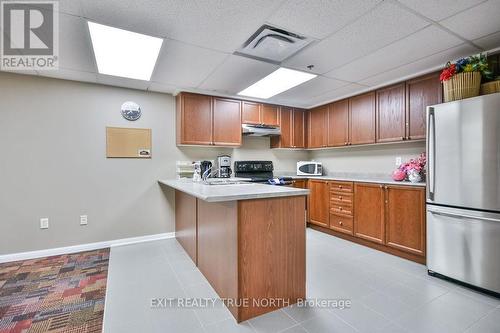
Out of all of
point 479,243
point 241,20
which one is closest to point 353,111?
point 479,243

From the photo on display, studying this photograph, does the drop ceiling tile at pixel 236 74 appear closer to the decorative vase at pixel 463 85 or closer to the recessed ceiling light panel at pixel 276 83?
the recessed ceiling light panel at pixel 276 83

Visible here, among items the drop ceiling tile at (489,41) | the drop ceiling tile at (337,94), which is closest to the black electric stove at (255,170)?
the drop ceiling tile at (337,94)

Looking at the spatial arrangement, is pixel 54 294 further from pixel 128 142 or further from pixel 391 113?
pixel 391 113

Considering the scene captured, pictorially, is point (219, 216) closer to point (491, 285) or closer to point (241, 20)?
point (241, 20)

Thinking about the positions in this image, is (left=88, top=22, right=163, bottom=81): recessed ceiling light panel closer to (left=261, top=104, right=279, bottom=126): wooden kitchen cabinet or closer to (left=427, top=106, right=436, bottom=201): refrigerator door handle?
(left=261, top=104, right=279, bottom=126): wooden kitchen cabinet

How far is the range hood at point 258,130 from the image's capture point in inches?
165

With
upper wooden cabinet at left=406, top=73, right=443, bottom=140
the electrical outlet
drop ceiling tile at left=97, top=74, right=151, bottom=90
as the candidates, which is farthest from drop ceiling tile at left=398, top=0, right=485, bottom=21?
the electrical outlet

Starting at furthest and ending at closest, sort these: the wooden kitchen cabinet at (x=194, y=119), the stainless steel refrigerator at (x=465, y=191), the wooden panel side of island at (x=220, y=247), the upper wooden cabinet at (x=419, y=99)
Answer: the wooden kitchen cabinet at (x=194, y=119) < the upper wooden cabinet at (x=419, y=99) < the stainless steel refrigerator at (x=465, y=191) < the wooden panel side of island at (x=220, y=247)

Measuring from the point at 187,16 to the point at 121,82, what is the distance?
6.49ft

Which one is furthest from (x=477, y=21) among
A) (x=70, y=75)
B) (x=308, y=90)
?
(x=70, y=75)

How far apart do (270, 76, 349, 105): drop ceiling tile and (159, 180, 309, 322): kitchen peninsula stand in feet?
6.64

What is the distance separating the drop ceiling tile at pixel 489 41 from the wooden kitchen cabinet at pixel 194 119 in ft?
10.6

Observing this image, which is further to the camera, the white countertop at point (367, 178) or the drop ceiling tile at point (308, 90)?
the drop ceiling tile at point (308, 90)

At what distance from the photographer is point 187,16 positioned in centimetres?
189
